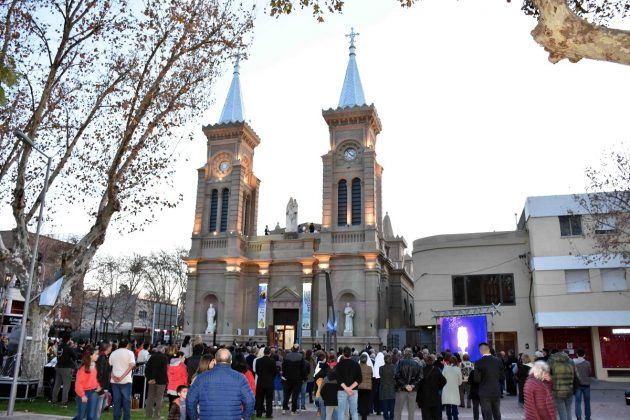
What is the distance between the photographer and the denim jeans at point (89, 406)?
9828mm

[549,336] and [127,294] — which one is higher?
[127,294]

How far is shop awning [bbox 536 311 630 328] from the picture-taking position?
26484mm

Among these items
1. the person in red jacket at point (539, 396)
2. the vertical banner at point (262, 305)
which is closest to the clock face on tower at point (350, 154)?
the vertical banner at point (262, 305)

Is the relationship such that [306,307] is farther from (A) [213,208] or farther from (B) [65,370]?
(B) [65,370]

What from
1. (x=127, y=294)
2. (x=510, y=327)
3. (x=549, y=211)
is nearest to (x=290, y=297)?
(x=510, y=327)

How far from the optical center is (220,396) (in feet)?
19.0

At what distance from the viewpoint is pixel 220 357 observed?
606 cm

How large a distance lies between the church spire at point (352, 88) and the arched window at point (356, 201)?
22.4ft

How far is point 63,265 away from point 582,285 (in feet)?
86.2

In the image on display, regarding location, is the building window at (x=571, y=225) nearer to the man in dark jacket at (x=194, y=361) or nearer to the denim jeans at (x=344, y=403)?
the denim jeans at (x=344, y=403)

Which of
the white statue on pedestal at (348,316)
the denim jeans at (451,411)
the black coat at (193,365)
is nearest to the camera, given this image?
the black coat at (193,365)

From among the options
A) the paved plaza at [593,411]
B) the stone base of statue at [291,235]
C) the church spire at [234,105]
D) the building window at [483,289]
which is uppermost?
the church spire at [234,105]

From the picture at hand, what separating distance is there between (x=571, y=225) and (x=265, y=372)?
22.2m

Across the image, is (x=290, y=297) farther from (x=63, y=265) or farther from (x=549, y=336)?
(x=63, y=265)
